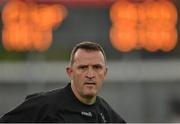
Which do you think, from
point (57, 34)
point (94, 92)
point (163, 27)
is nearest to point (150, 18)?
point (163, 27)

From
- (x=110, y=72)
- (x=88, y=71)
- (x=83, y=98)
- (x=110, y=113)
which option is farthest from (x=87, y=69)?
(x=110, y=72)

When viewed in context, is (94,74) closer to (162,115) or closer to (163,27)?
(163,27)

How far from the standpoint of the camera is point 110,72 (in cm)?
1071

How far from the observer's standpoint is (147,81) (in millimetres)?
10977

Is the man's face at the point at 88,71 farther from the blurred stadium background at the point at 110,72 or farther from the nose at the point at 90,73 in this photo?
the blurred stadium background at the point at 110,72

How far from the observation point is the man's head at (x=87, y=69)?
3.64m

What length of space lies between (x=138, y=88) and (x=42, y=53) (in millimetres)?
1543

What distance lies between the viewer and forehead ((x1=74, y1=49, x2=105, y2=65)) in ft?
12.0

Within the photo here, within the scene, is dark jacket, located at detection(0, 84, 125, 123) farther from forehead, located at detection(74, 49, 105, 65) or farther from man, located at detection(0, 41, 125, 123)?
forehead, located at detection(74, 49, 105, 65)

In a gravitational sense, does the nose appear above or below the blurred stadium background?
above

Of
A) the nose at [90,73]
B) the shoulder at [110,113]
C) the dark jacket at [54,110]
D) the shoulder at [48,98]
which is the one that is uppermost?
the nose at [90,73]

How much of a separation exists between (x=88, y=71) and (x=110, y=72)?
707cm

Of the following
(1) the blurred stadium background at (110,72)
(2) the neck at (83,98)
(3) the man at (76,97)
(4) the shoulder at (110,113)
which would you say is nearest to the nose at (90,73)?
(3) the man at (76,97)

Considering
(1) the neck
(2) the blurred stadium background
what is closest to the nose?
(1) the neck
